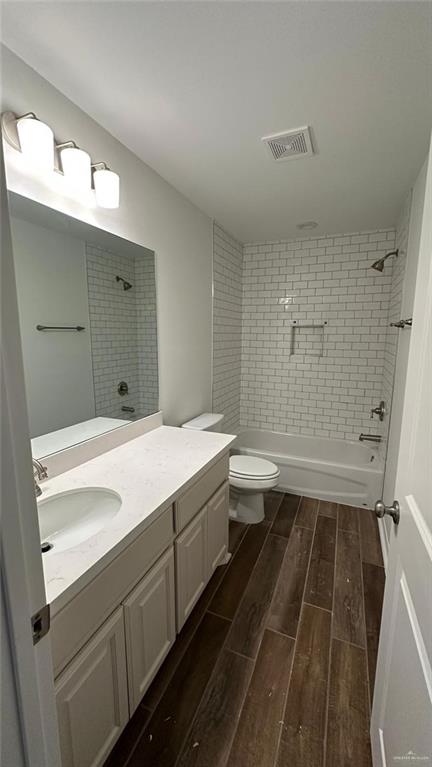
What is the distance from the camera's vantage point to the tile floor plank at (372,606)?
1372mm

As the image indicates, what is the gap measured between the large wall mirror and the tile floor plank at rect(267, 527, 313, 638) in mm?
1275

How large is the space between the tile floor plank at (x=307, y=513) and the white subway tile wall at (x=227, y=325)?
39.4 inches

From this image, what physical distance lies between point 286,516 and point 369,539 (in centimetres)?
60

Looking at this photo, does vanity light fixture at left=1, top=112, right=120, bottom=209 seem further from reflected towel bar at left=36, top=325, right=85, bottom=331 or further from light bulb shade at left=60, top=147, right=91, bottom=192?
reflected towel bar at left=36, top=325, right=85, bottom=331

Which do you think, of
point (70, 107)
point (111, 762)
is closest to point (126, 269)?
point (70, 107)

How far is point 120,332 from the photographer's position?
1.70m

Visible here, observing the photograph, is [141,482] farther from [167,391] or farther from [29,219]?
[29,219]

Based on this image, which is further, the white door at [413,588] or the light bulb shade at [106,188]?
the light bulb shade at [106,188]

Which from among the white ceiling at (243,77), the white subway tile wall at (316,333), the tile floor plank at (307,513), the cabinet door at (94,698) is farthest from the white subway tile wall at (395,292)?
the cabinet door at (94,698)

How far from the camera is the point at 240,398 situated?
11.6 ft

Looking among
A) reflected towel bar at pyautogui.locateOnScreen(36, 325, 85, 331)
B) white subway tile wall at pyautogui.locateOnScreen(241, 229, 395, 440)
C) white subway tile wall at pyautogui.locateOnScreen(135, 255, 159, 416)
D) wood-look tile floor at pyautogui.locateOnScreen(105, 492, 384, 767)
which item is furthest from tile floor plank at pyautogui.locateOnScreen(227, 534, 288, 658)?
reflected towel bar at pyautogui.locateOnScreen(36, 325, 85, 331)

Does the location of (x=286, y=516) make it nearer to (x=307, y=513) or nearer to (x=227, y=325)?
(x=307, y=513)

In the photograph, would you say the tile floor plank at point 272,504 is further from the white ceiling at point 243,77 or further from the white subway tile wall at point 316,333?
the white ceiling at point 243,77

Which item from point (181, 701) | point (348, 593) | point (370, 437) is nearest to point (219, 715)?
point (181, 701)
